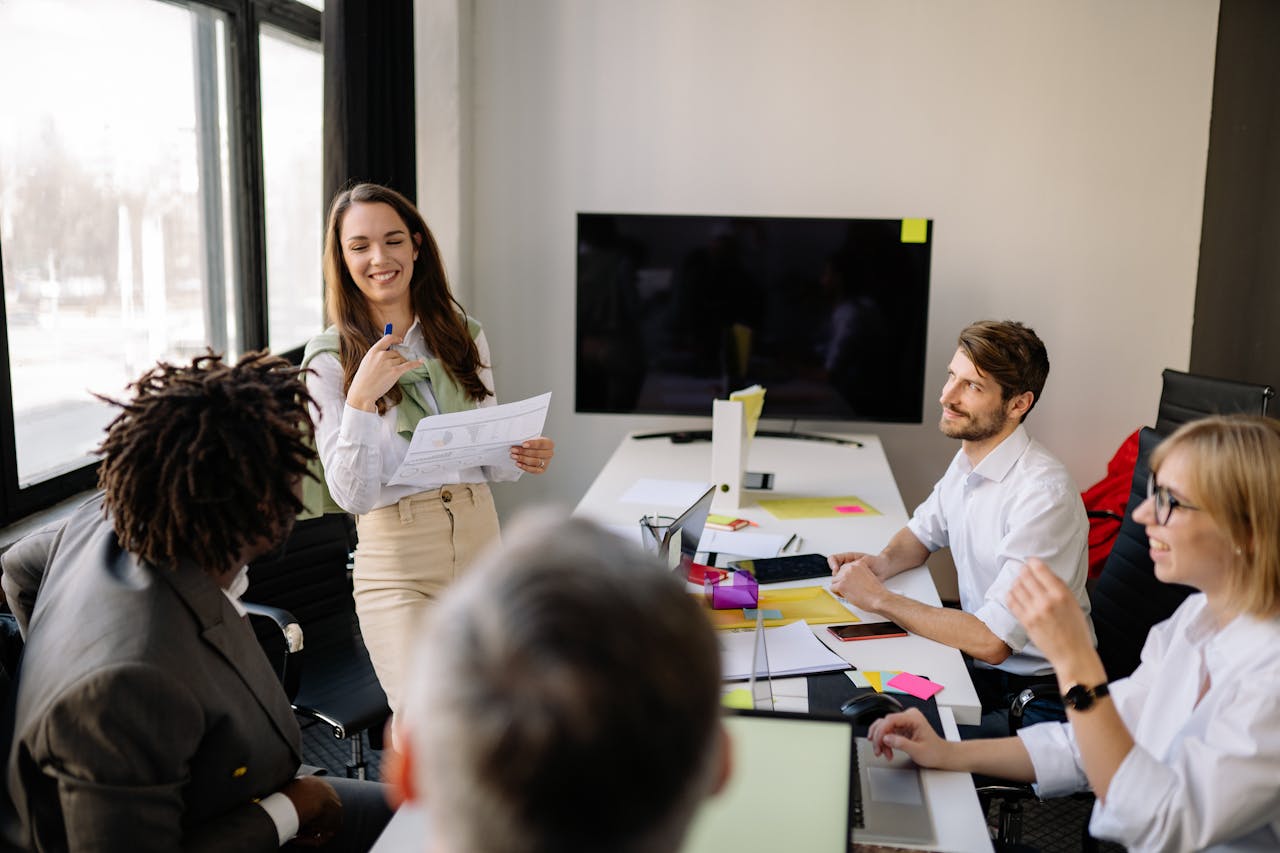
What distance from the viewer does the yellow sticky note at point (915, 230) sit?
12.1 feet

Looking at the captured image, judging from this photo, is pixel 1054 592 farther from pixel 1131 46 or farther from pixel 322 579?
pixel 1131 46

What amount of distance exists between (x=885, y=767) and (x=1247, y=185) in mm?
3341

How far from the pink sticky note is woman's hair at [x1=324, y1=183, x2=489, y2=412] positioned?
1.17 metres

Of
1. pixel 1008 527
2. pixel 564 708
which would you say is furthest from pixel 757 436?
pixel 564 708

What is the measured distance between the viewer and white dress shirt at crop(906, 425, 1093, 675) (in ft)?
6.95

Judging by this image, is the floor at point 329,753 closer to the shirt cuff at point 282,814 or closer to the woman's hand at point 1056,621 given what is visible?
the shirt cuff at point 282,814

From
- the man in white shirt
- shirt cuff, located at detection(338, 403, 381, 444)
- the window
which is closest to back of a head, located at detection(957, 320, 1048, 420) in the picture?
the man in white shirt

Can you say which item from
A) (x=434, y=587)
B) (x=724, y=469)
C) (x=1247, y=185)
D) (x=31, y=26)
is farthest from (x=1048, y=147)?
(x=31, y=26)

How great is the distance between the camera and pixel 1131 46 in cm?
376

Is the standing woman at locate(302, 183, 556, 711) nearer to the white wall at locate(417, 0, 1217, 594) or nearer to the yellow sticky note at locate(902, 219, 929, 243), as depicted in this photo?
the white wall at locate(417, 0, 1217, 594)

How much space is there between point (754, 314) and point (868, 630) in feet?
6.45

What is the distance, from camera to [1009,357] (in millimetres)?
2348

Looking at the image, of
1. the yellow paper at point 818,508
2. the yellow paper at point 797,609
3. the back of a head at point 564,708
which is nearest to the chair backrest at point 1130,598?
the yellow paper at point 818,508

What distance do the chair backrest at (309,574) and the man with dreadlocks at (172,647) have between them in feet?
3.15
